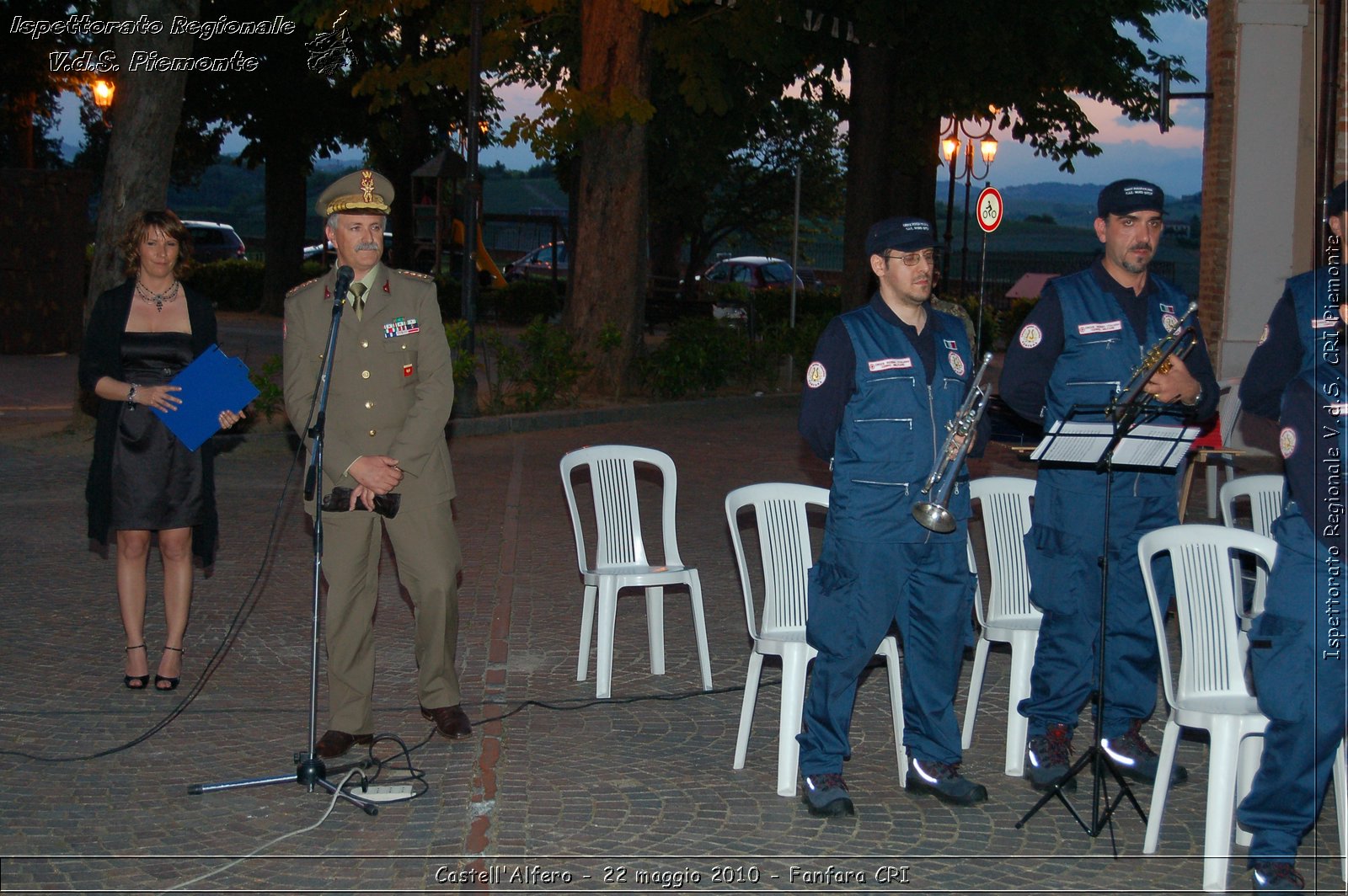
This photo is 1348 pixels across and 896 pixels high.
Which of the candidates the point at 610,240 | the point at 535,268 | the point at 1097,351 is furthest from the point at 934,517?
the point at 535,268

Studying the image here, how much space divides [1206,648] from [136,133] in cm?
1217

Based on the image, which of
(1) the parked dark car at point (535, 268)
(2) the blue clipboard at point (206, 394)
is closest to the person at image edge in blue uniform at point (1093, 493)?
(2) the blue clipboard at point (206, 394)

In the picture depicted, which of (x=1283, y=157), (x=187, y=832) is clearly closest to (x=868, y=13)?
(x=1283, y=157)

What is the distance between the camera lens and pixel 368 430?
18.3 ft

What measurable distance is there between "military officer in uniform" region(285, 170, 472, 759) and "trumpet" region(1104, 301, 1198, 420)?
8.25 feet

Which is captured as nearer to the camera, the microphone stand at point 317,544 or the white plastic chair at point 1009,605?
the microphone stand at point 317,544

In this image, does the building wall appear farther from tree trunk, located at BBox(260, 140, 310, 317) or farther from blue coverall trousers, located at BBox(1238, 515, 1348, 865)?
tree trunk, located at BBox(260, 140, 310, 317)

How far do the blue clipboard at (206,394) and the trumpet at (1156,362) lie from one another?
3521 millimetres

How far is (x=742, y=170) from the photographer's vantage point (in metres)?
42.9

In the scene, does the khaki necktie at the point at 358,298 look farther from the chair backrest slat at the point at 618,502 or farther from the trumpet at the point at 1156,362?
the trumpet at the point at 1156,362

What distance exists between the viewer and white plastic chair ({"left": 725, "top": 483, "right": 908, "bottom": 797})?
5.52 meters

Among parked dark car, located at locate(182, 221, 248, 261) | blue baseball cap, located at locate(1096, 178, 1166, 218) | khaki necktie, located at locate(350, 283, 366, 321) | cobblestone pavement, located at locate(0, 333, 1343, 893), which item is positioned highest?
parked dark car, located at locate(182, 221, 248, 261)

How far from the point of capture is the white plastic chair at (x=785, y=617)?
217 inches

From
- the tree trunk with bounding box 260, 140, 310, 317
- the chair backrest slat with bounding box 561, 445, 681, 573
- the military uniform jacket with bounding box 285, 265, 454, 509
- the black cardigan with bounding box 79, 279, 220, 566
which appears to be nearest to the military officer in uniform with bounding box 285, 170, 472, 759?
the military uniform jacket with bounding box 285, 265, 454, 509
